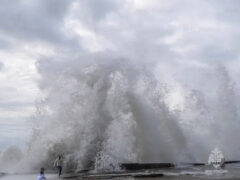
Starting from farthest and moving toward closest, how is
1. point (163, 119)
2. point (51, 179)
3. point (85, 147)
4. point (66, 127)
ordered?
point (163, 119), point (66, 127), point (85, 147), point (51, 179)

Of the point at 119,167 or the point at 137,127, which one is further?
the point at 137,127

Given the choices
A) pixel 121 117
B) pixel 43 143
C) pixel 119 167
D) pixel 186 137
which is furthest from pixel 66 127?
pixel 186 137

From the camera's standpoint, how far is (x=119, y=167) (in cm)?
2509

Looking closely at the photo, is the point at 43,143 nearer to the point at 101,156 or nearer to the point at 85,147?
the point at 85,147

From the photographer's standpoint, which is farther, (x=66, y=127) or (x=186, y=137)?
(x=186, y=137)

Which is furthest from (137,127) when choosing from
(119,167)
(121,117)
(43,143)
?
(43,143)

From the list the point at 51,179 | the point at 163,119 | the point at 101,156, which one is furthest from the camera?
the point at 163,119

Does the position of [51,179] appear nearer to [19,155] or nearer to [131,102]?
[131,102]

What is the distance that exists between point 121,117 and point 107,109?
5.27 feet

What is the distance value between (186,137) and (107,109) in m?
9.43

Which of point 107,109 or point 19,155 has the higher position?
point 107,109

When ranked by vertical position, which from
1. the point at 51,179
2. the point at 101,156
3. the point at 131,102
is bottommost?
the point at 51,179

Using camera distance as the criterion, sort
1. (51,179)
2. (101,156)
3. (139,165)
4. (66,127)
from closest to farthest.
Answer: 1. (51,179)
2. (139,165)
3. (101,156)
4. (66,127)

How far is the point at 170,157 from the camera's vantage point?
32094 mm
